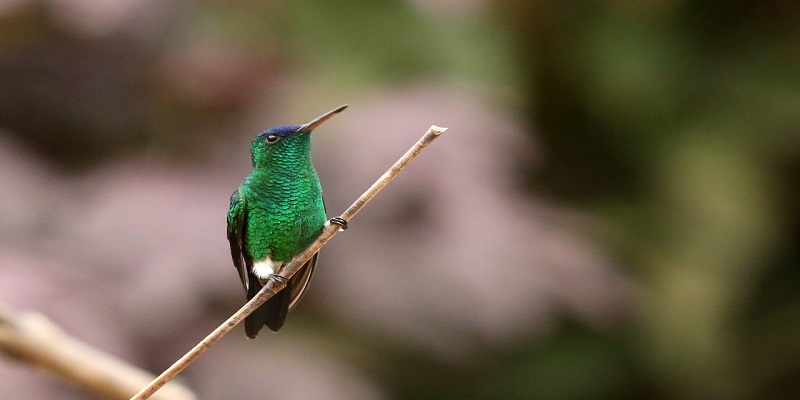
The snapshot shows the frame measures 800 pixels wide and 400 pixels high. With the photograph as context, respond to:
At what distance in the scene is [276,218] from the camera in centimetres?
77

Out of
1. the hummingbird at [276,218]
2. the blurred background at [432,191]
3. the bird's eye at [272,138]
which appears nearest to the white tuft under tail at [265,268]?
the hummingbird at [276,218]

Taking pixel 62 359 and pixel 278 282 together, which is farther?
pixel 62 359

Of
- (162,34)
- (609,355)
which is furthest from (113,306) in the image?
(609,355)

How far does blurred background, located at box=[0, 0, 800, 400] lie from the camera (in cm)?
190

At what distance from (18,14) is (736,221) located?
7.39ft

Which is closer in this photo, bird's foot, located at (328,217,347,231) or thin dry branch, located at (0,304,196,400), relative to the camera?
bird's foot, located at (328,217,347,231)

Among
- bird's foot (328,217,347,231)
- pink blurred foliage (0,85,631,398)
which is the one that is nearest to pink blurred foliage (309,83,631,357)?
pink blurred foliage (0,85,631,398)

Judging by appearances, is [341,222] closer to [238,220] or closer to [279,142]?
[279,142]

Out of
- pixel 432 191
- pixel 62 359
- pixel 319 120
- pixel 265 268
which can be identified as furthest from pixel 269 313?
pixel 432 191

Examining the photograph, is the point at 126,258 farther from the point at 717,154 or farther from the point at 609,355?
the point at 717,154

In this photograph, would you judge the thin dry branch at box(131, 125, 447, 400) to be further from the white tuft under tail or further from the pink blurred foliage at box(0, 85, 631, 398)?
the pink blurred foliage at box(0, 85, 631, 398)

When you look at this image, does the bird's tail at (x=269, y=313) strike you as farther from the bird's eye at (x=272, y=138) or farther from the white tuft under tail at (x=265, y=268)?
the bird's eye at (x=272, y=138)

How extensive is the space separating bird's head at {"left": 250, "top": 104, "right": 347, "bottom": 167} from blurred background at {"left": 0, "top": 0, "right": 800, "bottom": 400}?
1.11m

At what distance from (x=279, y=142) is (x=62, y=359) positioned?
732 millimetres
